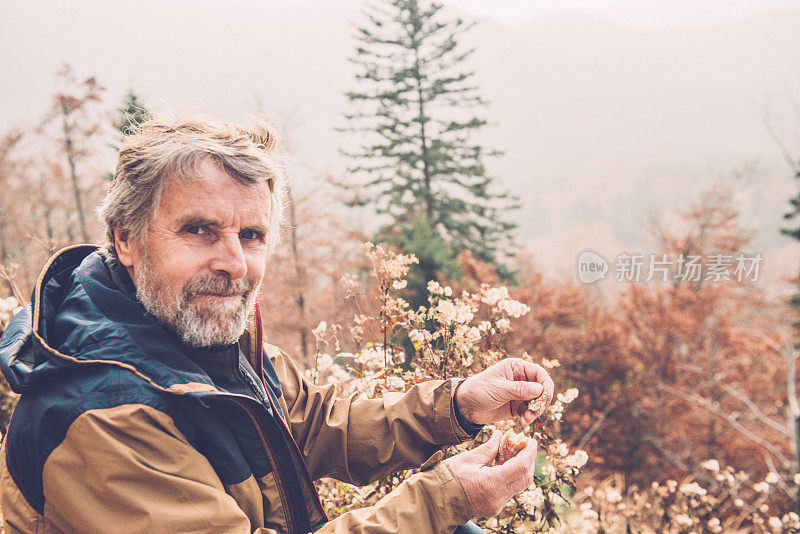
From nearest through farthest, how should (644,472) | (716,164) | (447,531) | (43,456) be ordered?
(43,456) < (447,531) < (644,472) < (716,164)

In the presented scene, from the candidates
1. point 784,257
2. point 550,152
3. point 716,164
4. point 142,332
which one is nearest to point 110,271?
point 142,332

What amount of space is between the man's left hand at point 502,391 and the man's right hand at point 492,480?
34cm

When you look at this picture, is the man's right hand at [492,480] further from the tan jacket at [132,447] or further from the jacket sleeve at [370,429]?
the jacket sleeve at [370,429]

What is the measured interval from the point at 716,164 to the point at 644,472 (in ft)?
482

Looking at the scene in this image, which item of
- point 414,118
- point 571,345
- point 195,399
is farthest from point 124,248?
point 414,118

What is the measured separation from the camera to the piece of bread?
6.04 feet

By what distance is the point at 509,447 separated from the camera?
6.08ft

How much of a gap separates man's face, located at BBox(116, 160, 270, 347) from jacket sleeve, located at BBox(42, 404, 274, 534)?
16.1 inches

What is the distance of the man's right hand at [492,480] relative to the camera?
5.38ft

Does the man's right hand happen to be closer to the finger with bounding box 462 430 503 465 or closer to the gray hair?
the finger with bounding box 462 430 503 465

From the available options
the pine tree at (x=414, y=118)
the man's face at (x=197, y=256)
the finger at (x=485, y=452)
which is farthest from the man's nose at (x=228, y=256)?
the pine tree at (x=414, y=118)

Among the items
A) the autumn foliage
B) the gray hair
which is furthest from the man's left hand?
the gray hair

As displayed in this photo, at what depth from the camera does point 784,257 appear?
7950 centimetres

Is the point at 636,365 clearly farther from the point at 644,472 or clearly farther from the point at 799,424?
the point at 799,424
